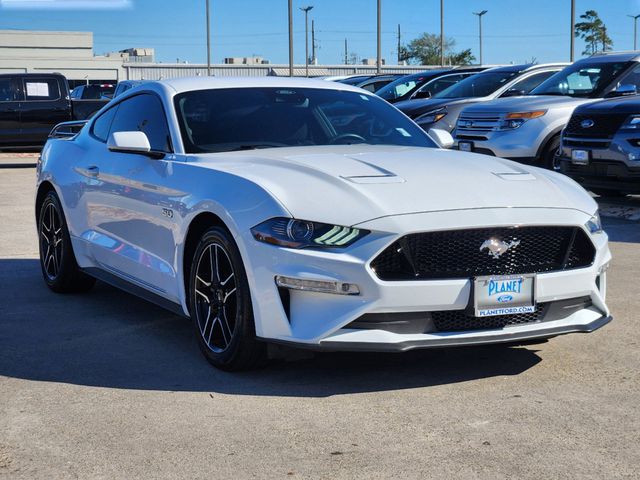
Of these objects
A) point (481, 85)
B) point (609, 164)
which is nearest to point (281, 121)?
point (609, 164)

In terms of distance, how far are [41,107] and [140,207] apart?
17.2 metres

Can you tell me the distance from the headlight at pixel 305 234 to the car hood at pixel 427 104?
11690 millimetres

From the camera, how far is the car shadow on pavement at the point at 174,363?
16.2 feet

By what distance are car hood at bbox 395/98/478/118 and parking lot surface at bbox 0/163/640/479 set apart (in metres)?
10.2

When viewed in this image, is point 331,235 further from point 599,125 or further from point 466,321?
point 599,125

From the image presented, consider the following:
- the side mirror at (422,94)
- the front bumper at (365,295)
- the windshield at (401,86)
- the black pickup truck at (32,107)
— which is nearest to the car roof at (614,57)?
the side mirror at (422,94)

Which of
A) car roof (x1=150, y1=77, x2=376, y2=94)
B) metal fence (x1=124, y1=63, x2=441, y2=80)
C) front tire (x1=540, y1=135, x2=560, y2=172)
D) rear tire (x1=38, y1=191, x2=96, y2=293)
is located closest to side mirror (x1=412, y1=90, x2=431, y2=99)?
front tire (x1=540, y1=135, x2=560, y2=172)

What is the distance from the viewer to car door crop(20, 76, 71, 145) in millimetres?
22156

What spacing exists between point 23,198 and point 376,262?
10835 mm

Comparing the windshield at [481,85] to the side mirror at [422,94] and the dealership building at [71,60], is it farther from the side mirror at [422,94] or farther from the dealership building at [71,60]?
the dealership building at [71,60]

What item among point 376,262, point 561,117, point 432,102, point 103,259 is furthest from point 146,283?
point 432,102

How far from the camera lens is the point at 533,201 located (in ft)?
16.4

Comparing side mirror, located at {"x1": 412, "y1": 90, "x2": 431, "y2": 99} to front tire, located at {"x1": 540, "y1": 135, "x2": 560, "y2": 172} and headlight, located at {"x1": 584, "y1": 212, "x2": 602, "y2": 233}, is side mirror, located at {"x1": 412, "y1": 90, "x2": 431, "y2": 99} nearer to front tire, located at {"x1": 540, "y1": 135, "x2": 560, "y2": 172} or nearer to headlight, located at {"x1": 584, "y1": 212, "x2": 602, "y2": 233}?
front tire, located at {"x1": 540, "y1": 135, "x2": 560, "y2": 172}

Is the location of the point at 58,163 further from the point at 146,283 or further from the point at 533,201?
the point at 533,201
